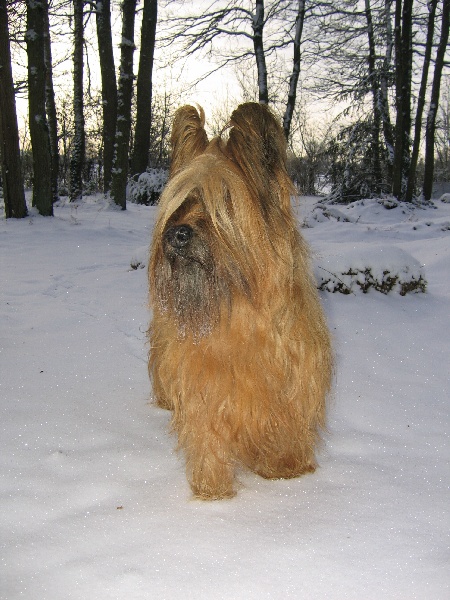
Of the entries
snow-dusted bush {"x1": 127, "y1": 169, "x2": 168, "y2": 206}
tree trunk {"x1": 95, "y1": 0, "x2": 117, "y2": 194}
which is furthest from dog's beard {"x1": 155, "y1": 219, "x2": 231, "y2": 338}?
snow-dusted bush {"x1": 127, "y1": 169, "x2": 168, "y2": 206}

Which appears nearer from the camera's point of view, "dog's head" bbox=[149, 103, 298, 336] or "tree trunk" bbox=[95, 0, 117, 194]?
"dog's head" bbox=[149, 103, 298, 336]

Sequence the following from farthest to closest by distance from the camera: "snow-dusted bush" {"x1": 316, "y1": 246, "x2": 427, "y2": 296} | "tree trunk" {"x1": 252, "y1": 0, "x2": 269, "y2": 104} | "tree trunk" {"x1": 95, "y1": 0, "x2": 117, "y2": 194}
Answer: "tree trunk" {"x1": 252, "y1": 0, "x2": 269, "y2": 104}
"tree trunk" {"x1": 95, "y1": 0, "x2": 117, "y2": 194}
"snow-dusted bush" {"x1": 316, "y1": 246, "x2": 427, "y2": 296}

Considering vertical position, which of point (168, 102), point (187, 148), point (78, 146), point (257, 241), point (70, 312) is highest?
point (168, 102)

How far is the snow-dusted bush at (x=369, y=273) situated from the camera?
6.14m

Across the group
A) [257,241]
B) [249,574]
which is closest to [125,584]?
[249,574]

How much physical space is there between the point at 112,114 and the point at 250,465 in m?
15.2

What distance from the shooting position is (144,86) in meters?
15.2

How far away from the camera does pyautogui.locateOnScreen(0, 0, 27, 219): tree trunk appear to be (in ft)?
33.3

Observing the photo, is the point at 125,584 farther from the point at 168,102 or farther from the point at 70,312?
the point at 168,102

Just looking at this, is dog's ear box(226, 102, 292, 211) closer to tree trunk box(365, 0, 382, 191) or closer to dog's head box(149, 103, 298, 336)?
dog's head box(149, 103, 298, 336)

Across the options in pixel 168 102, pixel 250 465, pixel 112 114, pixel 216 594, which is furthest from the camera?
pixel 168 102

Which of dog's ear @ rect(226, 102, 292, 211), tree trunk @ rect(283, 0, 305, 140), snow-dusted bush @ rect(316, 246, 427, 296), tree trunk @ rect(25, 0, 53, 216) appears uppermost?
tree trunk @ rect(283, 0, 305, 140)

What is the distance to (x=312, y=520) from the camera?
2543mm

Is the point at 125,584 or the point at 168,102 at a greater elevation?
the point at 168,102
